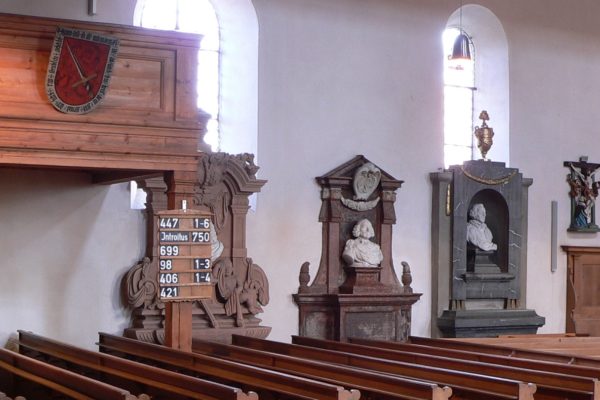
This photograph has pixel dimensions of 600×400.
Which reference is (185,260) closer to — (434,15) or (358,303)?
(358,303)

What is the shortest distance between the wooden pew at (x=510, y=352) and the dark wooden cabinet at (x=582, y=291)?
315cm

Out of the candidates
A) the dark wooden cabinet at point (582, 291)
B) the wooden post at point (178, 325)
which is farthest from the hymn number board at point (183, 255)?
the dark wooden cabinet at point (582, 291)

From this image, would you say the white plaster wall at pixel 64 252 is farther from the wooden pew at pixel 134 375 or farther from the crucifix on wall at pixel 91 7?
the crucifix on wall at pixel 91 7

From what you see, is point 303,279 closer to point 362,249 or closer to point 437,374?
point 362,249

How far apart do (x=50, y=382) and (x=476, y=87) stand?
8.18 m

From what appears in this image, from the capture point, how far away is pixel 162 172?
877cm

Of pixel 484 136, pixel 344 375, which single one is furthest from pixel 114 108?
pixel 484 136

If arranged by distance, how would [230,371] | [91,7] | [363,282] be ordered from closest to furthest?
[230,371] < [91,7] < [363,282]

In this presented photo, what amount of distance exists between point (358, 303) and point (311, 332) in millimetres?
622

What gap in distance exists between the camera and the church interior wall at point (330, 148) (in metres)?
10.4

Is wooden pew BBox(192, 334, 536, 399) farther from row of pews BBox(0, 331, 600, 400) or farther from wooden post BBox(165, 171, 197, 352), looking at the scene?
wooden post BBox(165, 171, 197, 352)

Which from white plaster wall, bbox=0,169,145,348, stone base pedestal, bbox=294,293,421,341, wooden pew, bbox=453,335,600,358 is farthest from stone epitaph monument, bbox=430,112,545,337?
white plaster wall, bbox=0,169,145,348

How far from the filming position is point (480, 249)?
13070mm

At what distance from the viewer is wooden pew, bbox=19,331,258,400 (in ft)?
21.3
